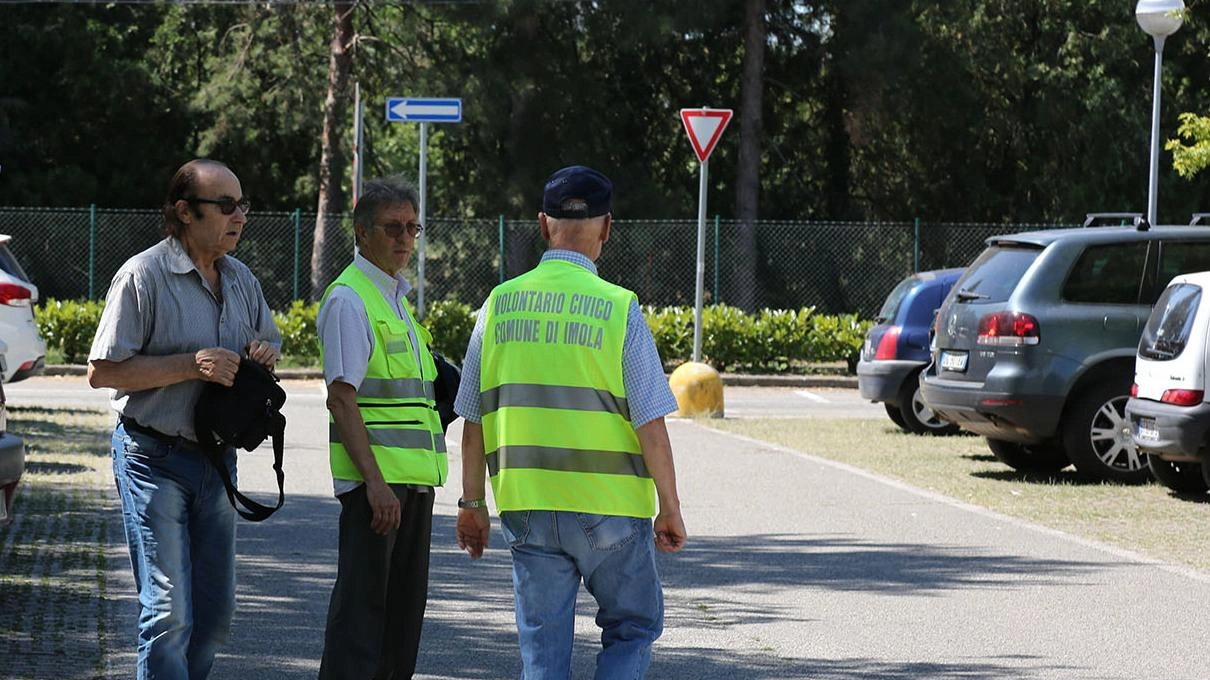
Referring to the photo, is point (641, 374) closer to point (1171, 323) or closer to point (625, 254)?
point (1171, 323)

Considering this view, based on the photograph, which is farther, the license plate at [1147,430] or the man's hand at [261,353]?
the license plate at [1147,430]

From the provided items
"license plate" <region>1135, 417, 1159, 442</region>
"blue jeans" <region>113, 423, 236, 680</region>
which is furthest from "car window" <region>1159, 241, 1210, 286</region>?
"blue jeans" <region>113, 423, 236, 680</region>

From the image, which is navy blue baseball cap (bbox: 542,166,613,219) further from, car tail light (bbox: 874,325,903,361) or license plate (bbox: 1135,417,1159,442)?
car tail light (bbox: 874,325,903,361)

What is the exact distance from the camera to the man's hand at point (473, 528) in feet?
17.2

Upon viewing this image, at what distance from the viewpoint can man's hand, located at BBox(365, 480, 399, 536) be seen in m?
5.41

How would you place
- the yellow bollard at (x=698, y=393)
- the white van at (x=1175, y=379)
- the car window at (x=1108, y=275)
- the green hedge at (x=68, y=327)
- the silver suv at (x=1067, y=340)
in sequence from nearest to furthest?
1. the white van at (x=1175, y=379)
2. the silver suv at (x=1067, y=340)
3. the car window at (x=1108, y=275)
4. the yellow bollard at (x=698, y=393)
5. the green hedge at (x=68, y=327)

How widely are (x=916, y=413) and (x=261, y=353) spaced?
12.6 metres

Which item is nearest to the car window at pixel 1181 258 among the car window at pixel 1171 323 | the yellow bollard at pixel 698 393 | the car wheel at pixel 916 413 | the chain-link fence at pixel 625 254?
the car window at pixel 1171 323

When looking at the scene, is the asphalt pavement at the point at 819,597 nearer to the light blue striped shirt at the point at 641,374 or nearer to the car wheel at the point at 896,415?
the light blue striped shirt at the point at 641,374

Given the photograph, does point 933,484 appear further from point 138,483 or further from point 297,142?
point 297,142

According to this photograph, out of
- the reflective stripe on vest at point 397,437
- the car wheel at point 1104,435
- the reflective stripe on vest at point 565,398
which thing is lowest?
the car wheel at point 1104,435

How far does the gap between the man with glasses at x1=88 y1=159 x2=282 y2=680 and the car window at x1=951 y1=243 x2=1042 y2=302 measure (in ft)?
29.9

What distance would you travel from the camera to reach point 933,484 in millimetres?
13547

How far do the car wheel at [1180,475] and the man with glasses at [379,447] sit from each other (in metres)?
8.35
